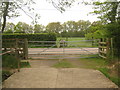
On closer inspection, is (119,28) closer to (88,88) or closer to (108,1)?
(108,1)

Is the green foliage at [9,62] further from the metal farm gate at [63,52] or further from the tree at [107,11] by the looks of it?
the tree at [107,11]

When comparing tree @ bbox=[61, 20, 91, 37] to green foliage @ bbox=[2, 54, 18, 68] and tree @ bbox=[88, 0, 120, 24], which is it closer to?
tree @ bbox=[88, 0, 120, 24]

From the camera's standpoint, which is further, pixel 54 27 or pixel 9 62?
pixel 54 27

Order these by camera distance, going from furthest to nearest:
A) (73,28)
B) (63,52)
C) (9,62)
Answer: (73,28)
(63,52)
(9,62)

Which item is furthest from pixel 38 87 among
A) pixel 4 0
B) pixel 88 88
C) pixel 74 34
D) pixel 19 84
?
pixel 74 34

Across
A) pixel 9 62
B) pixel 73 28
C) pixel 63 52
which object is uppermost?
pixel 73 28

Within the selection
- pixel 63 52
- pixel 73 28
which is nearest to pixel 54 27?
pixel 73 28

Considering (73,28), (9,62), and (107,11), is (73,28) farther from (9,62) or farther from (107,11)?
(9,62)

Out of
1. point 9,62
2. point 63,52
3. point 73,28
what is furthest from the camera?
point 73,28

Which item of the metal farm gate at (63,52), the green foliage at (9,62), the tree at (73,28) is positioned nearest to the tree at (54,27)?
the tree at (73,28)

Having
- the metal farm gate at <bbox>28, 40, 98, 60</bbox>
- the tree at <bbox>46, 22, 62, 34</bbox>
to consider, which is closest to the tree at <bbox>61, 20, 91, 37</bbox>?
the tree at <bbox>46, 22, 62, 34</bbox>

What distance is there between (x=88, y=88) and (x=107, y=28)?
4.41 metres

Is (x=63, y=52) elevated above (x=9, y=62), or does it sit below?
above

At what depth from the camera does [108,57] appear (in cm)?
646
